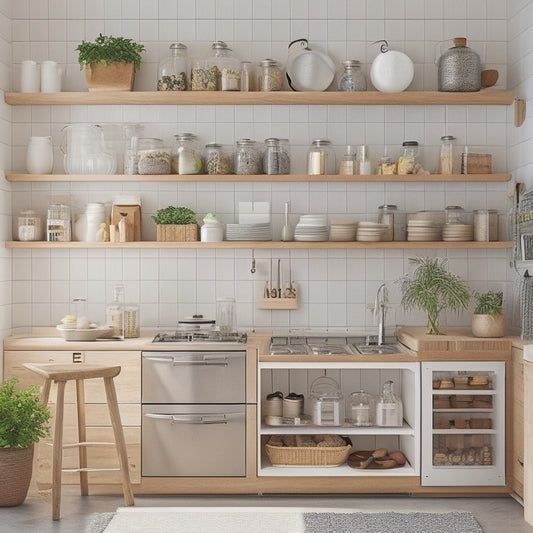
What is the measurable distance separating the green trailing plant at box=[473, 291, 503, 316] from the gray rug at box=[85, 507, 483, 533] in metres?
1.16

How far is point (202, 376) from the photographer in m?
4.61

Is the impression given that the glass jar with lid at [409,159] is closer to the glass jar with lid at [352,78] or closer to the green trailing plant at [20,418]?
Result: the glass jar with lid at [352,78]

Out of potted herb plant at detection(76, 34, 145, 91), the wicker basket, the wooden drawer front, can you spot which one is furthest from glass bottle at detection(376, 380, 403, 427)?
potted herb plant at detection(76, 34, 145, 91)

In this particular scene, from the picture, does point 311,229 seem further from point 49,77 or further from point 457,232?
point 49,77

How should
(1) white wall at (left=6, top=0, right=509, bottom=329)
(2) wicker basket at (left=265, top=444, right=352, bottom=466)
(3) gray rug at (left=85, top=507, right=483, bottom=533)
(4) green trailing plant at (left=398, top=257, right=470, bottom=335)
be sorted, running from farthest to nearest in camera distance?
(1) white wall at (left=6, top=0, right=509, bottom=329) → (4) green trailing plant at (left=398, top=257, right=470, bottom=335) → (2) wicker basket at (left=265, top=444, right=352, bottom=466) → (3) gray rug at (left=85, top=507, right=483, bottom=533)

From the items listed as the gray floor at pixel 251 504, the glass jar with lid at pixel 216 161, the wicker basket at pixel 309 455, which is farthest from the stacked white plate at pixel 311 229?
the gray floor at pixel 251 504

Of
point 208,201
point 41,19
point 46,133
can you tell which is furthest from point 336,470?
point 41,19

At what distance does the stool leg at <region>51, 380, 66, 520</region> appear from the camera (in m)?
4.13

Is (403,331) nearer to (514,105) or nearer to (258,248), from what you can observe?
(258,248)

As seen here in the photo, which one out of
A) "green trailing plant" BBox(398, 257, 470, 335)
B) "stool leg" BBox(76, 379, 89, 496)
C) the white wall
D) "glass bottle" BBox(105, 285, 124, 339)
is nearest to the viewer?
"stool leg" BBox(76, 379, 89, 496)

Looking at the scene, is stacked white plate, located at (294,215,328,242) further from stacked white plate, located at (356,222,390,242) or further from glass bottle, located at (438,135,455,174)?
glass bottle, located at (438,135,455,174)

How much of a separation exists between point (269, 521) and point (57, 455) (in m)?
1.12

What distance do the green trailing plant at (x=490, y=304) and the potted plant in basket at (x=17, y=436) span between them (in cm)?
251

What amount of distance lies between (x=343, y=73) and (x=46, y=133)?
1.92 metres
